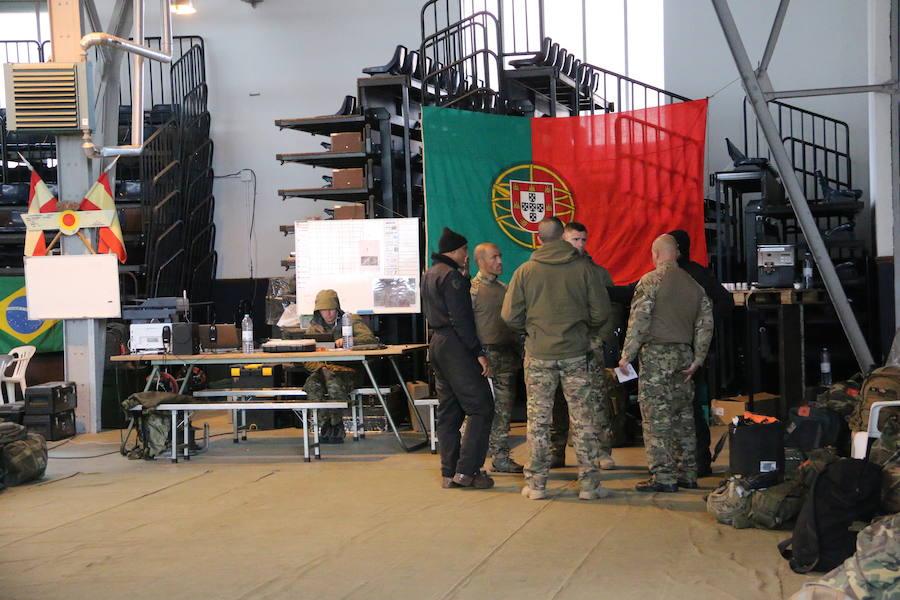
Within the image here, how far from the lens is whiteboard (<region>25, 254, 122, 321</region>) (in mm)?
9625

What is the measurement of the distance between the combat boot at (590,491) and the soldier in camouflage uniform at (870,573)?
7.83ft

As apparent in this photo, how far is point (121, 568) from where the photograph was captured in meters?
4.70

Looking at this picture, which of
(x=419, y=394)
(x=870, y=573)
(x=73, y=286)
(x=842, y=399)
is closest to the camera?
(x=870, y=573)

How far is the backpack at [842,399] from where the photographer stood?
6.20 meters

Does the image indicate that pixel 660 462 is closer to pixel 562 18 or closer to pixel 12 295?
pixel 12 295

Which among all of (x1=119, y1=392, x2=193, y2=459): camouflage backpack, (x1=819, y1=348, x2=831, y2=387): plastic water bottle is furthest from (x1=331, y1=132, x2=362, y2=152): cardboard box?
(x1=819, y1=348, x2=831, y2=387): plastic water bottle

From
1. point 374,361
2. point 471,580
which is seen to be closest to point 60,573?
point 471,580

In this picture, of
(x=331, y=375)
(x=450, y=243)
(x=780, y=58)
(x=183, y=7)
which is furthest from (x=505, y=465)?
(x=780, y=58)

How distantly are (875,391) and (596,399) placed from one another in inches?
65.2

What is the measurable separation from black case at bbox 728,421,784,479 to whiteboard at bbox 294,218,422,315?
4.91 m

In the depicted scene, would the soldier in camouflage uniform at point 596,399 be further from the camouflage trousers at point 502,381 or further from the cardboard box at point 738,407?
the cardboard box at point 738,407

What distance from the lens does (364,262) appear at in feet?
32.2

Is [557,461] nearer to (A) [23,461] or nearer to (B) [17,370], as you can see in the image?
(A) [23,461]

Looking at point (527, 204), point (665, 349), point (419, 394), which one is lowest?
point (419, 394)
